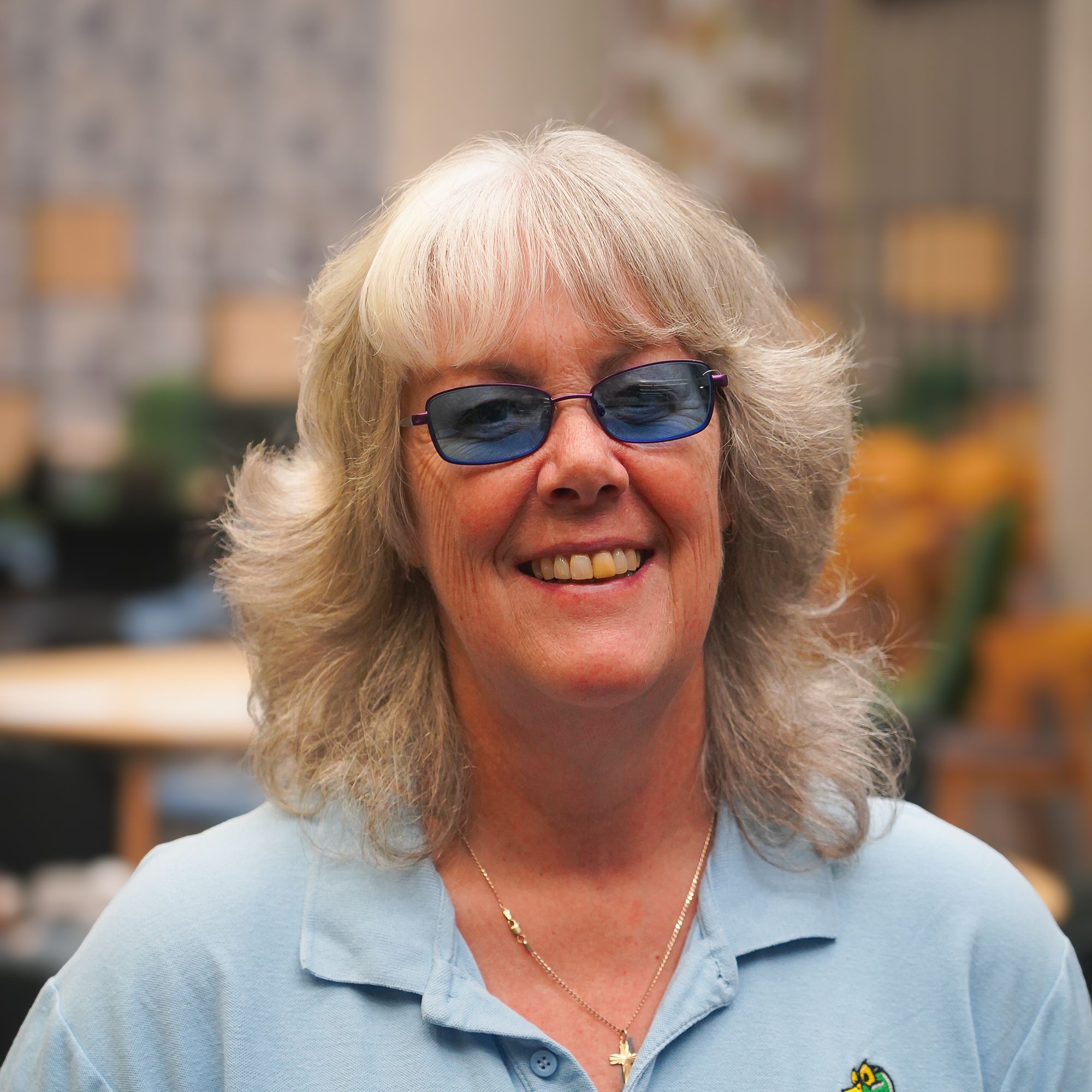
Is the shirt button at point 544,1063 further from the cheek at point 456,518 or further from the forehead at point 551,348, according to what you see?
the forehead at point 551,348

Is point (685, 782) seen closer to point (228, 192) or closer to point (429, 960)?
point (429, 960)

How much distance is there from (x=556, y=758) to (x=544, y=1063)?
0.25m

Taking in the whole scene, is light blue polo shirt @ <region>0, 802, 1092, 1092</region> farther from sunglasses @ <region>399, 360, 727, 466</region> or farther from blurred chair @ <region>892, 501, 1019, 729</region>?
blurred chair @ <region>892, 501, 1019, 729</region>

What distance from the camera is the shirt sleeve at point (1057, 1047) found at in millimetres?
A: 1234

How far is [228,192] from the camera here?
916 centimetres

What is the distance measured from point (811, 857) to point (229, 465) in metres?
0.83

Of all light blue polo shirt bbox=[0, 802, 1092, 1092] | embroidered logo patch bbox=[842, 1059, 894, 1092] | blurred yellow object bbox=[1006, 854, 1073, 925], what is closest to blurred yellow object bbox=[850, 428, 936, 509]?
blurred yellow object bbox=[1006, 854, 1073, 925]

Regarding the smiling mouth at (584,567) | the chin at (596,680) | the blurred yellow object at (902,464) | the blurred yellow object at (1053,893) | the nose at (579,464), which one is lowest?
the blurred yellow object at (1053,893)

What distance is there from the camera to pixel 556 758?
1.25m

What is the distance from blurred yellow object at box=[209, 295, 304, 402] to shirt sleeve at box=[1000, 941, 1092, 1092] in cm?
523

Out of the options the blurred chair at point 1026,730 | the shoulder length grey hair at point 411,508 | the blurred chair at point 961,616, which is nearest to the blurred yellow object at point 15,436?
the blurred chair at point 961,616

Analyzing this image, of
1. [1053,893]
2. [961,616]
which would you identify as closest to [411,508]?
[1053,893]

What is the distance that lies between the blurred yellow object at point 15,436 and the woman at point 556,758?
6.40 metres

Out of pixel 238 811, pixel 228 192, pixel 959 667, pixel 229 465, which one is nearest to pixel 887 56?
pixel 228 192
